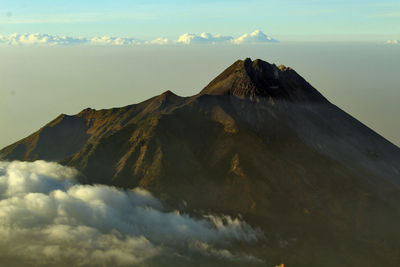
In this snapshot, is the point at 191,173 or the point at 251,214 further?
the point at 191,173

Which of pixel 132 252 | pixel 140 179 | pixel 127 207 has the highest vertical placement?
pixel 140 179

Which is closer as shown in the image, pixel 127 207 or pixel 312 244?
pixel 312 244

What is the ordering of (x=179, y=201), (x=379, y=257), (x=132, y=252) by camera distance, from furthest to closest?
(x=179, y=201), (x=132, y=252), (x=379, y=257)

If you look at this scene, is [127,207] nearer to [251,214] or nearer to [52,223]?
[52,223]

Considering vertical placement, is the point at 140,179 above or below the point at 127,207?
above

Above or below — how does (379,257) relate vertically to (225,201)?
below

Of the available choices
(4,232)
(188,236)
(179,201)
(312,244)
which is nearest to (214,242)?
(188,236)

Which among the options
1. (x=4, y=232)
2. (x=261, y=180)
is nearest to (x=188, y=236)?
(x=261, y=180)

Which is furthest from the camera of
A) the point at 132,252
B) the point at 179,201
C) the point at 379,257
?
the point at 179,201
